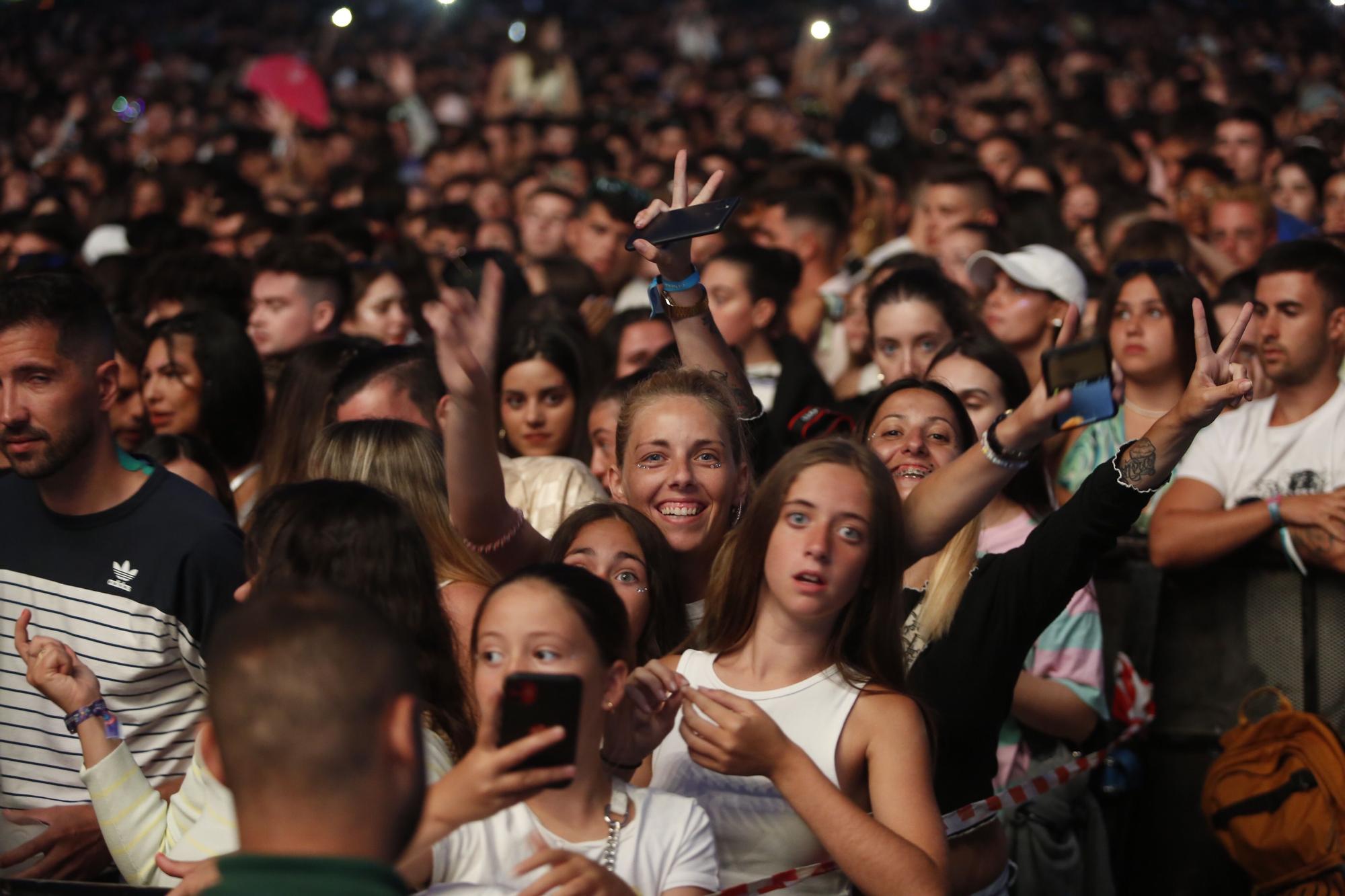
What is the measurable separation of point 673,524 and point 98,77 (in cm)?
1873

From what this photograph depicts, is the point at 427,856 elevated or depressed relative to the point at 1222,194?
depressed

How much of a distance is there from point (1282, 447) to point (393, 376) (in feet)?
9.73

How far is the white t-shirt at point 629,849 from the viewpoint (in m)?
2.96

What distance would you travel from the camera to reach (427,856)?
2916 millimetres

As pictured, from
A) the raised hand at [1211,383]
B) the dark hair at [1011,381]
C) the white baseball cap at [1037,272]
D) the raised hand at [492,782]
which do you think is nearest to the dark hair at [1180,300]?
the white baseball cap at [1037,272]

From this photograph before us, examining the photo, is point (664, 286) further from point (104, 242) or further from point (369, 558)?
point (104, 242)

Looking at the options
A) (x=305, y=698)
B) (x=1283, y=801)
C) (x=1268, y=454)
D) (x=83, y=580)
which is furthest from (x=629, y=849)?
(x=1268, y=454)

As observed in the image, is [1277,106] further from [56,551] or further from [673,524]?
[56,551]

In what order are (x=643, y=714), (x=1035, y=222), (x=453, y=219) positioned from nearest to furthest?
(x=643, y=714) → (x=1035, y=222) → (x=453, y=219)

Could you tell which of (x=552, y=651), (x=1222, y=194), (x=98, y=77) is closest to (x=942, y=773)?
(x=552, y=651)

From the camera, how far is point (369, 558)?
3.10 m

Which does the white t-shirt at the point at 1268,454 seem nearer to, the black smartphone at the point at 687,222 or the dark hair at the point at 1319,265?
the dark hair at the point at 1319,265

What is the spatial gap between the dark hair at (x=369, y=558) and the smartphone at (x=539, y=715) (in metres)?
0.49

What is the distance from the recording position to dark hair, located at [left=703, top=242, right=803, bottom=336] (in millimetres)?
6891
